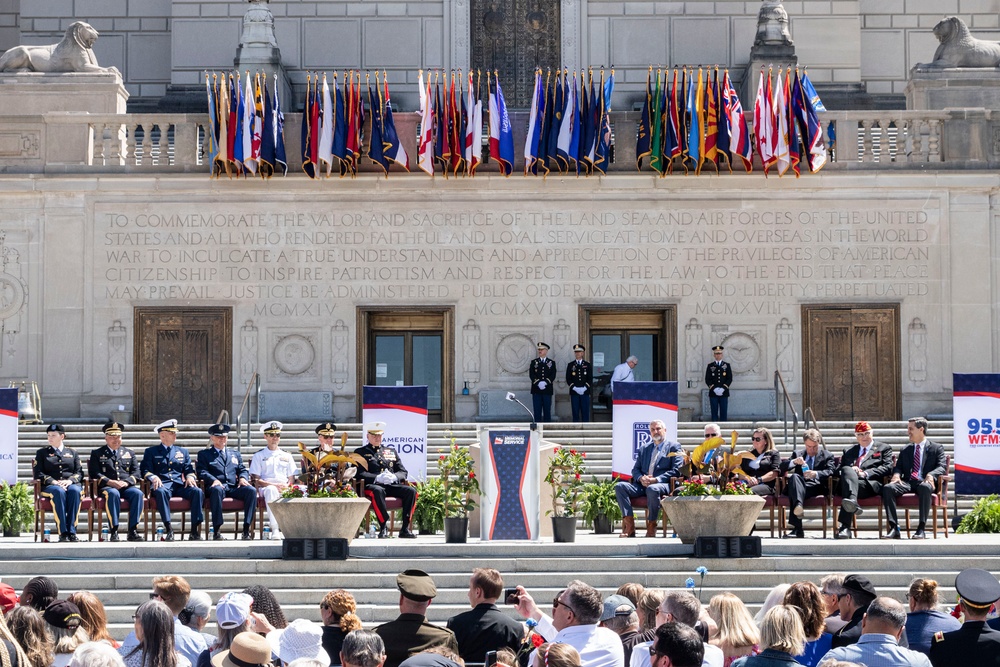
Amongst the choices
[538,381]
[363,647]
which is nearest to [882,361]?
[538,381]

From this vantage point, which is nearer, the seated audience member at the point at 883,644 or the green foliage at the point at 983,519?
the seated audience member at the point at 883,644

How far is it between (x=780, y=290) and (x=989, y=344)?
11.4 feet

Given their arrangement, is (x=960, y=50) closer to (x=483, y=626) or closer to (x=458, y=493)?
(x=458, y=493)

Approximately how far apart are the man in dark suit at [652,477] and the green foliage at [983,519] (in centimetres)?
365

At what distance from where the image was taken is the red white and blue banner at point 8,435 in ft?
63.4

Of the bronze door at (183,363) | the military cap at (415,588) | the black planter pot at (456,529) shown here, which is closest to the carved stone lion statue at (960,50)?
the bronze door at (183,363)

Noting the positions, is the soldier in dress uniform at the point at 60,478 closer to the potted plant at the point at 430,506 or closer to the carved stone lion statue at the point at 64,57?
the potted plant at the point at 430,506

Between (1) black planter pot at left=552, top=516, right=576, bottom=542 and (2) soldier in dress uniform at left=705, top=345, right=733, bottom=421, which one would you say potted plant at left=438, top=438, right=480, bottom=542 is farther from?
(2) soldier in dress uniform at left=705, top=345, right=733, bottom=421

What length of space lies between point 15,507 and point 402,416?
15.6 feet

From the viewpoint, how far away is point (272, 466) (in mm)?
18938

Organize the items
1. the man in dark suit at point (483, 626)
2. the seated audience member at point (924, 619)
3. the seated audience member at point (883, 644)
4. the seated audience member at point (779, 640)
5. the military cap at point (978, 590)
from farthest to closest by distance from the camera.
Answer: the man in dark suit at point (483, 626) < the seated audience member at point (924, 619) < the military cap at point (978, 590) < the seated audience member at point (883, 644) < the seated audience member at point (779, 640)

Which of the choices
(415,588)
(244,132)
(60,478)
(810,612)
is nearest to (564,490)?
(60,478)

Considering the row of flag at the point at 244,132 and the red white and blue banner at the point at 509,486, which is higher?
the row of flag at the point at 244,132

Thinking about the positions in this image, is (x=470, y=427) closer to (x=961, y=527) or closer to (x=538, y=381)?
(x=538, y=381)
